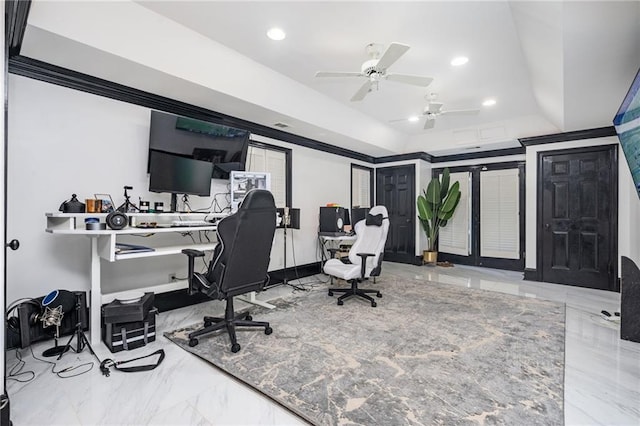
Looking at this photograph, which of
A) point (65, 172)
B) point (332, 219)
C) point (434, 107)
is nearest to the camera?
point (65, 172)

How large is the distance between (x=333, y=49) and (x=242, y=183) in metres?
1.86

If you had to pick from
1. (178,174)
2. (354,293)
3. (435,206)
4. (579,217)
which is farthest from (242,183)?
(579,217)

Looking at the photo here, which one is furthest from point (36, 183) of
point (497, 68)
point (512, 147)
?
point (512, 147)

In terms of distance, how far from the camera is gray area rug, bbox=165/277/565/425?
1.74 meters

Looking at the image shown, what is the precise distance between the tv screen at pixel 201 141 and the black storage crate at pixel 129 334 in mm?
1696

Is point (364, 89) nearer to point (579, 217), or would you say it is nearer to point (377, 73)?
point (377, 73)

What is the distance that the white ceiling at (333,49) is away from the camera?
2.19 m

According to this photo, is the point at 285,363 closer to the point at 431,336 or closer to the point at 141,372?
the point at 141,372

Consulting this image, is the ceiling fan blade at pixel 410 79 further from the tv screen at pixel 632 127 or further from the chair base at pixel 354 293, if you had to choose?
the chair base at pixel 354 293

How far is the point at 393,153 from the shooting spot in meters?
6.40

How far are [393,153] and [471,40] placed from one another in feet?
11.6

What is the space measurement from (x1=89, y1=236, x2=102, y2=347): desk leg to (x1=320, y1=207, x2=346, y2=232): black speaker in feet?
10.8

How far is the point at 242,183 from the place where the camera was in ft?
12.5

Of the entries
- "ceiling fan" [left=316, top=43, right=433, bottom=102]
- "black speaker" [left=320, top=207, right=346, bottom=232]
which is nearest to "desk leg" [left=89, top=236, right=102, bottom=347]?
"ceiling fan" [left=316, top=43, right=433, bottom=102]
